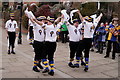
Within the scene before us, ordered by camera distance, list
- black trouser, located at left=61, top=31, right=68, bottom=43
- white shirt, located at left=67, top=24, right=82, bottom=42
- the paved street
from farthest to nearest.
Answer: black trouser, located at left=61, top=31, right=68, bottom=43, white shirt, located at left=67, top=24, right=82, bottom=42, the paved street

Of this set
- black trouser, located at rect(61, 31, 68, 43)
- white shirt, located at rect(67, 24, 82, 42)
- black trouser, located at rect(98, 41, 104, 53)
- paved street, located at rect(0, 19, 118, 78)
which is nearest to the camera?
paved street, located at rect(0, 19, 118, 78)

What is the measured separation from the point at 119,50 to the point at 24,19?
38.2 feet

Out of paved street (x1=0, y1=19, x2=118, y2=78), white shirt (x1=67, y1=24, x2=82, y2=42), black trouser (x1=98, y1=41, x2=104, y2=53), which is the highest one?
white shirt (x1=67, y1=24, x2=82, y2=42)

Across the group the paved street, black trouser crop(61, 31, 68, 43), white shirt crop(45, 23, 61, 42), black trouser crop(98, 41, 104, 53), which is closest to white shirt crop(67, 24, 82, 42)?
white shirt crop(45, 23, 61, 42)

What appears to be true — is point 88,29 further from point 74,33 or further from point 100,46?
point 100,46

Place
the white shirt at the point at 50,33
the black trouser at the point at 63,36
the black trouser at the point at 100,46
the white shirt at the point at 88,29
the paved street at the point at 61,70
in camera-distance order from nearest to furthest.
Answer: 1. the white shirt at the point at 50,33
2. the paved street at the point at 61,70
3. the white shirt at the point at 88,29
4. the black trouser at the point at 100,46
5. the black trouser at the point at 63,36

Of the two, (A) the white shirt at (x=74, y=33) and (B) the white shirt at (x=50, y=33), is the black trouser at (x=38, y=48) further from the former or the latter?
(A) the white shirt at (x=74, y=33)

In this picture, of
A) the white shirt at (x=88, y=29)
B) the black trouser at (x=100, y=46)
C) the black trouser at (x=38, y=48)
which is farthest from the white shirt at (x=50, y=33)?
the black trouser at (x=100, y=46)

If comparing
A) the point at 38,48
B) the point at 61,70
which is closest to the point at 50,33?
the point at 38,48

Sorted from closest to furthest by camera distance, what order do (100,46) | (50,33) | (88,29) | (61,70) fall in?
(50,33)
(88,29)
(61,70)
(100,46)

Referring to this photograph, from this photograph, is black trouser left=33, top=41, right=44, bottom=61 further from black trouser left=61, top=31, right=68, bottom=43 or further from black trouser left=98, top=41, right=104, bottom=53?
black trouser left=61, top=31, right=68, bottom=43

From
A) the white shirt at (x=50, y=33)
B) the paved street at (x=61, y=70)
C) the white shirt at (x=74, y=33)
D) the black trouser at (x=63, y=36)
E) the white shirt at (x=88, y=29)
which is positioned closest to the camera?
the white shirt at (x=50, y=33)

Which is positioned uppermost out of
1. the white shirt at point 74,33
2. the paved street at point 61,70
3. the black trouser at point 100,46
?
the white shirt at point 74,33

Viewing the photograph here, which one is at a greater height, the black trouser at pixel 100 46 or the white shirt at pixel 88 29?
the white shirt at pixel 88 29
